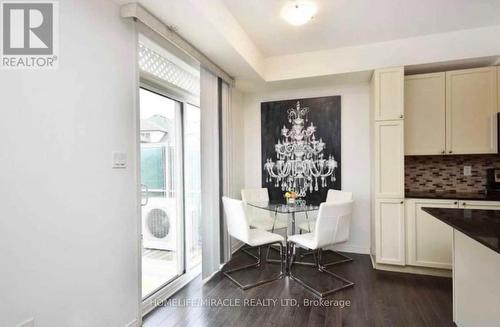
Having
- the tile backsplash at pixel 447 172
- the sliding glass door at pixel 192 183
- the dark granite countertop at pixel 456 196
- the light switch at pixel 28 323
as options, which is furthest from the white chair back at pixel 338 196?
the light switch at pixel 28 323

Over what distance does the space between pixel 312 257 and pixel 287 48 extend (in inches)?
108

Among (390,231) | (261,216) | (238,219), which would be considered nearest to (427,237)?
(390,231)

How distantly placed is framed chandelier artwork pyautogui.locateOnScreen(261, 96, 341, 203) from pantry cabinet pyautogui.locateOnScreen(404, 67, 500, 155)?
922mm

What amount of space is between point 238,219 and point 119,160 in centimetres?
136

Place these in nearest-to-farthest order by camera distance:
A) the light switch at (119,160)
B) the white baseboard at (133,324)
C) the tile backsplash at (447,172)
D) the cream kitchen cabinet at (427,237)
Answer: the light switch at (119,160), the white baseboard at (133,324), the cream kitchen cabinet at (427,237), the tile backsplash at (447,172)

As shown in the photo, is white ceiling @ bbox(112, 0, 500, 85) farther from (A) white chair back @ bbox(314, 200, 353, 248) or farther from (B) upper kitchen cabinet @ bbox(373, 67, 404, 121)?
(A) white chair back @ bbox(314, 200, 353, 248)

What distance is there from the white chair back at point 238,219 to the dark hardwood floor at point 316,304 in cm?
52

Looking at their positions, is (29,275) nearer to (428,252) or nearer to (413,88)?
(428,252)

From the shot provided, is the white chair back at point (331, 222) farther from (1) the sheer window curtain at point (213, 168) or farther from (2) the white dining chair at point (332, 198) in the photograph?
(1) the sheer window curtain at point (213, 168)

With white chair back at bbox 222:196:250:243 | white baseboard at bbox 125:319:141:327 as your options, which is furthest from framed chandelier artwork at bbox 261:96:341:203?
white baseboard at bbox 125:319:141:327

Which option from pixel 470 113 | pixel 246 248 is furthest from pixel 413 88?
pixel 246 248

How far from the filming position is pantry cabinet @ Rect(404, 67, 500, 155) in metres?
2.83

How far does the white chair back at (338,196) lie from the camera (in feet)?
10.9

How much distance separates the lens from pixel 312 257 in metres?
3.45
